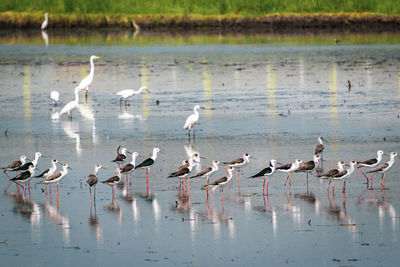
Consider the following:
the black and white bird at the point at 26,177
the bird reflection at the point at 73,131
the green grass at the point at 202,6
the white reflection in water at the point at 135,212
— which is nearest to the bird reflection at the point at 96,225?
the white reflection in water at the point at 135,212

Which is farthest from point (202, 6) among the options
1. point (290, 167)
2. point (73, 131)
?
point (290, 167)

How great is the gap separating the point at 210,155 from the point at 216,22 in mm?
59915

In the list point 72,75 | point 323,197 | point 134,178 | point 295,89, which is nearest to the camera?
point 323,197

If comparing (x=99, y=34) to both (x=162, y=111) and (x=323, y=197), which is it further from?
(x=323, y=197)

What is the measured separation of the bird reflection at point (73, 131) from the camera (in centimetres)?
1991

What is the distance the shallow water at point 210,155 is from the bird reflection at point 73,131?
0.26 ft

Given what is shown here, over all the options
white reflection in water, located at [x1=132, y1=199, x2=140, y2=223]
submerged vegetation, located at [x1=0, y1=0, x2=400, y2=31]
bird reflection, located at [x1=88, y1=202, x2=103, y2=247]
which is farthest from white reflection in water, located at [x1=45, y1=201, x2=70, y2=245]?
submerged vegetation, located at [x1=0, y1=0, x2=400, y2=31]

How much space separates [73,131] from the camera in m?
22.7

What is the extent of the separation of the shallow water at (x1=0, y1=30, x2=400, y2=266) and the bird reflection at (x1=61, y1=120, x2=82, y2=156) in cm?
8

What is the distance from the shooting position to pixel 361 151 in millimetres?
18234

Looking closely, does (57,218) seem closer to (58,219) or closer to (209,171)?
(58,219)

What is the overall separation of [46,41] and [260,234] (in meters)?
56.5

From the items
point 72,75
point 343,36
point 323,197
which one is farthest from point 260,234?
point 343,36

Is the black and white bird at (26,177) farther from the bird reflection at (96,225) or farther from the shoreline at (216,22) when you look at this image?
the shoreline at (216,22)
